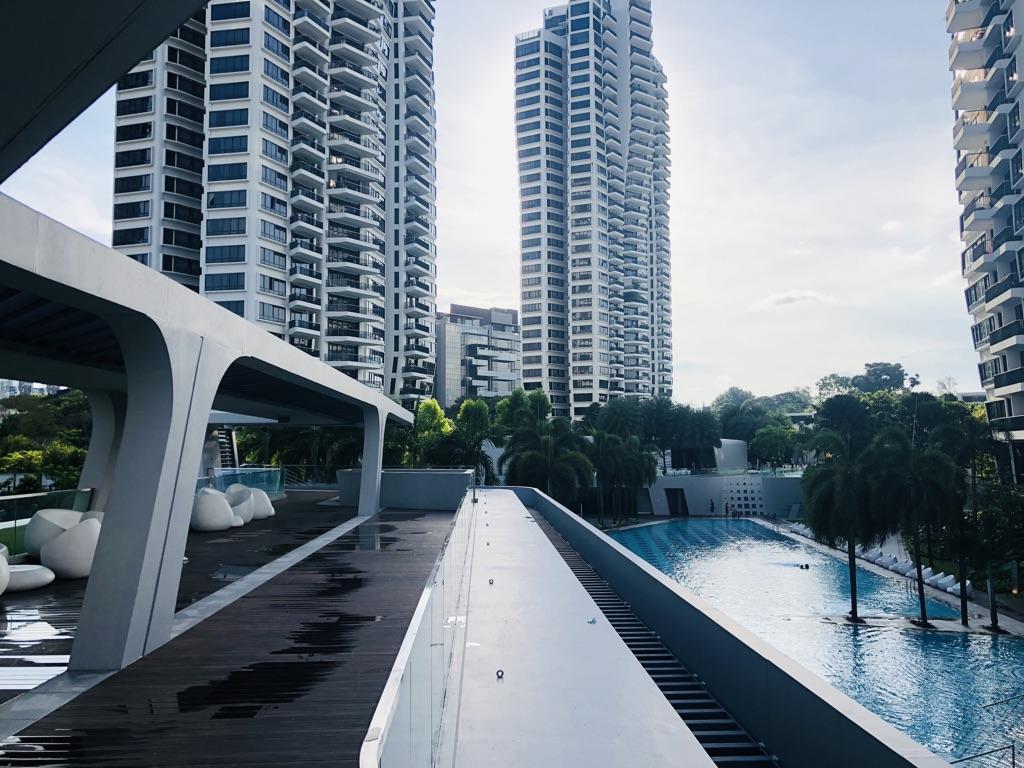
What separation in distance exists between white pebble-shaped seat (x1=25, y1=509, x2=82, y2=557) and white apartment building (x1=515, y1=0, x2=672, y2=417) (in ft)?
335

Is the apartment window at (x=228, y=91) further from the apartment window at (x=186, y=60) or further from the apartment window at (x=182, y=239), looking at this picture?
the apartment window at (x=182, y=239)

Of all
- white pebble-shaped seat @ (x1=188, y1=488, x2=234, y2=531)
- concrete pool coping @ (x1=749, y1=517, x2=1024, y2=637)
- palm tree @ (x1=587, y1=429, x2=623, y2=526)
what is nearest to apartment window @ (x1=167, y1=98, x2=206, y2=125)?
palm tree @ (x1=587, y1=429, x2=623, y2=526)

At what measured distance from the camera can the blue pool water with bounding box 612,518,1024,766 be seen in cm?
2048

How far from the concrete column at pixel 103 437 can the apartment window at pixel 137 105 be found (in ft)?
169

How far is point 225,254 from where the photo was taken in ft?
200

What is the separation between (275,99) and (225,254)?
14.4 meters

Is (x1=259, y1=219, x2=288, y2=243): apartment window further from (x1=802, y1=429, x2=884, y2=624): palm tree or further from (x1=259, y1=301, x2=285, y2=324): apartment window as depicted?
(x1=802, y1=429, x2=884, y2=624): palm tree

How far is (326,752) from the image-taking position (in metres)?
6.72

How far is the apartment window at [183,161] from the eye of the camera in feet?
203

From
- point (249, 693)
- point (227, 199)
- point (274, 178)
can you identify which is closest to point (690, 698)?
point (249, 693)

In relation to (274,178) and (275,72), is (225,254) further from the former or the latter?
(275,72)

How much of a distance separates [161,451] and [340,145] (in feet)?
218

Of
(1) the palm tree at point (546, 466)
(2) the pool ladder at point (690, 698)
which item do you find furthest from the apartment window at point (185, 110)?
(2) the pool ladder at point (690, 698)

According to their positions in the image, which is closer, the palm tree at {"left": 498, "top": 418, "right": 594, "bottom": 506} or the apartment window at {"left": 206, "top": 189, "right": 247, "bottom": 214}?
the palm tree at {"left": 498, "top": 418, "right": 594, "bottom": 506}
